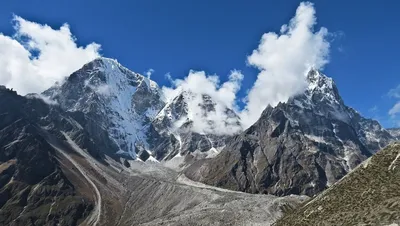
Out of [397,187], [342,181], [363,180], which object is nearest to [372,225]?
[397,187]

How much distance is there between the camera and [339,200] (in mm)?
70312

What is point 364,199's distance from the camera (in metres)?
65.7

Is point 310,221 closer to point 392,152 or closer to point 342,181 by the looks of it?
point 342,181

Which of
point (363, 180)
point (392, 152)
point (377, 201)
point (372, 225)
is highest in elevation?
point (392, 152)

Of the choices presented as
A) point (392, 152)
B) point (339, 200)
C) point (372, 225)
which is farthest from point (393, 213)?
point (392, 152)

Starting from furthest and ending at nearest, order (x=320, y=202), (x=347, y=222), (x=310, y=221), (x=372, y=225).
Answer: (x=320, y=202), (x=310, y=221), (x=347, y=222), (x=372, y=225)

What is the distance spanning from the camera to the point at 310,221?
69.3m

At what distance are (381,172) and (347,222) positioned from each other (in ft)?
39.7

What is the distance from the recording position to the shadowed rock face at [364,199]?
60.7m

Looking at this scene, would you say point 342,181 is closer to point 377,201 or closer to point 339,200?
point 339,200

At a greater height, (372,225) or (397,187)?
(397,187)

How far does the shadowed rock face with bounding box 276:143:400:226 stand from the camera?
60.7m

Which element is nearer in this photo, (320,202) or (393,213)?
(393,213)

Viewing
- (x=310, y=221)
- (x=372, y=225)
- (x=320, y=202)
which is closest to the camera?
(x=372, y=225)
